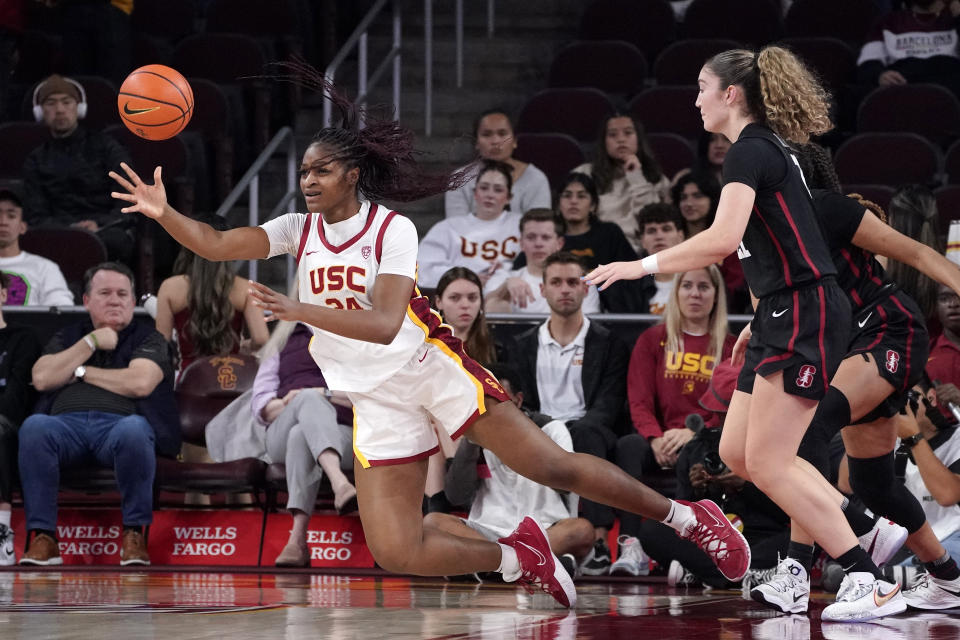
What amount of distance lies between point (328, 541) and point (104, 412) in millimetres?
1427

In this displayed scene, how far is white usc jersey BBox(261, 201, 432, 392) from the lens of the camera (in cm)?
465

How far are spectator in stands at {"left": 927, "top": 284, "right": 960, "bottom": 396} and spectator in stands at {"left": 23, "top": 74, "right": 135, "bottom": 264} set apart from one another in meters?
5.46

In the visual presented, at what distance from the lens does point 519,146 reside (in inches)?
396

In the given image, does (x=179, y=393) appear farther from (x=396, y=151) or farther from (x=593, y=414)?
(x=396, y=151)

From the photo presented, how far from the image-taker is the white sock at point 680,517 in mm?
5027

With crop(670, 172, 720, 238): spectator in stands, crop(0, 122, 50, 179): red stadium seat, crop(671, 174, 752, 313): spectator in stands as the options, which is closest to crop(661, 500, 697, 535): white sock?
crop(671, 174, 752, 313): spectator in stands

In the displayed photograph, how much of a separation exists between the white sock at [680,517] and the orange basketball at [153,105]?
2268mm

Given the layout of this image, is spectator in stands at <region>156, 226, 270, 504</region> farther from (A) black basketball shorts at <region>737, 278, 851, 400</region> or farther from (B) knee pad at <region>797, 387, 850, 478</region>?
(A) black basketball shorts at <region>737, 278, 851, 400</region>

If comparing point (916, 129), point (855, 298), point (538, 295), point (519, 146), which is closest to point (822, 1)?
point (916, 129)

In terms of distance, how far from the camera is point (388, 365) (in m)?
4.71

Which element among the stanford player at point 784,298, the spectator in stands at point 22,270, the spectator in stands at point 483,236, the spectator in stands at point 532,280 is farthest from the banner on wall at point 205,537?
the stanford player at point 784,298

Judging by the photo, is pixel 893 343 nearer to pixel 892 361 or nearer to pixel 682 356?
pixel 892 361

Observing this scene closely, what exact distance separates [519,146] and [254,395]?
329 centimetres

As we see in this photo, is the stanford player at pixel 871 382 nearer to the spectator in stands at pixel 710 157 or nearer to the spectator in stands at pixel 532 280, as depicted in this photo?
the spectator in stands at pixel 532 280
